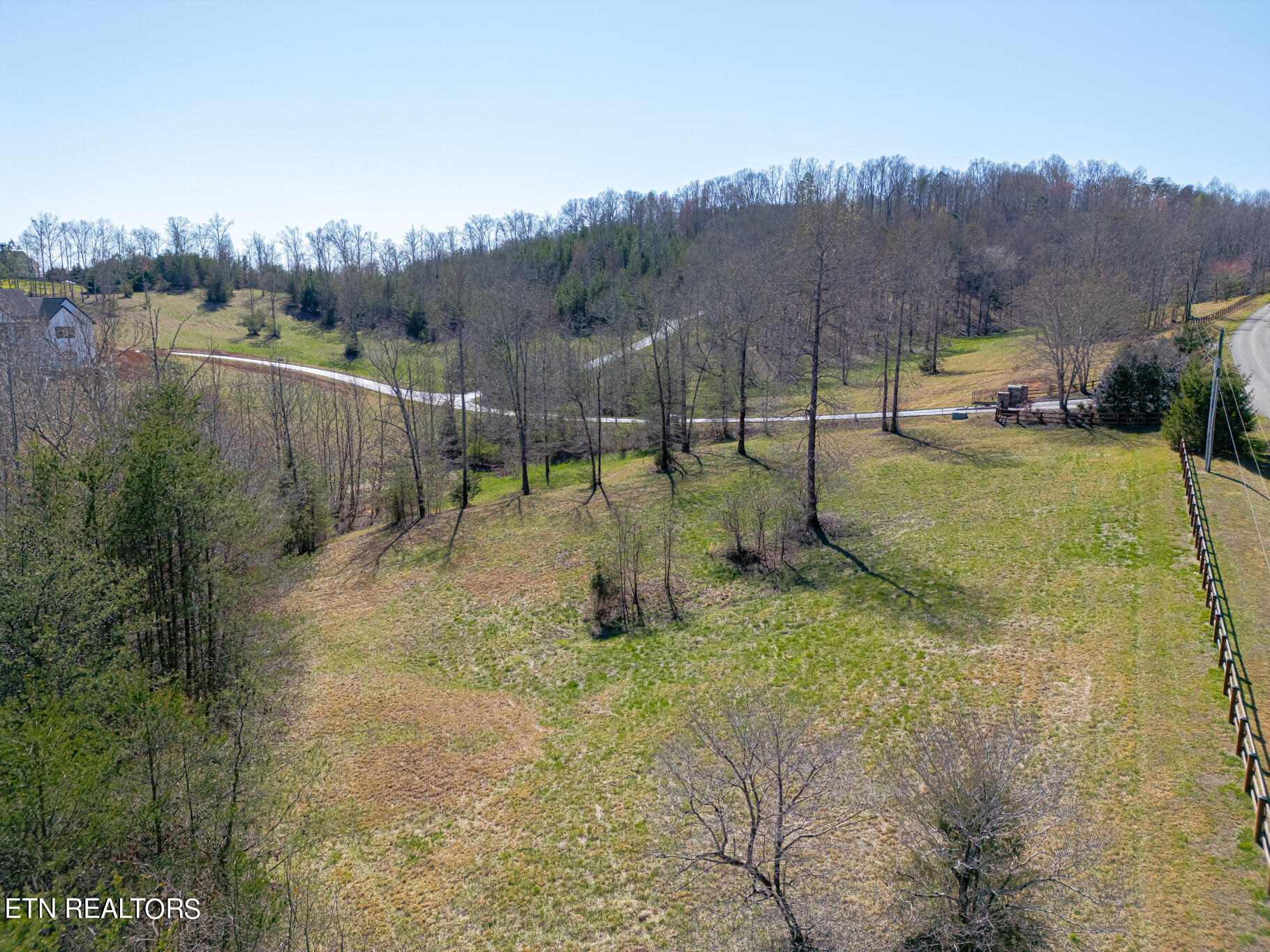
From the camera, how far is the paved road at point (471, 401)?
40431 mm

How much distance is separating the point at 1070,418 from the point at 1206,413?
833cm

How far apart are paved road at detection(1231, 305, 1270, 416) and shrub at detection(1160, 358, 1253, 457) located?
3.02 metres

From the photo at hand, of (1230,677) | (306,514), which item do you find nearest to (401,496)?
(306,514)

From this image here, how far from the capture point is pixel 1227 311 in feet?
187

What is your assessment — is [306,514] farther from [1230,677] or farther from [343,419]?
[1230,677]

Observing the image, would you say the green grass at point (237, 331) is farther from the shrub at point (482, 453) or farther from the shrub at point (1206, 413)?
the shrub at point (1206, 413)

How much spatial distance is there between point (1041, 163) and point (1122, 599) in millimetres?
141660

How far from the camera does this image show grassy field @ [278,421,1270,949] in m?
11.6

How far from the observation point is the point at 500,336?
126ft

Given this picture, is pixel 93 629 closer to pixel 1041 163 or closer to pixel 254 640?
pixel 254 640

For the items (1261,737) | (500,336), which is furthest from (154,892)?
(500,336)

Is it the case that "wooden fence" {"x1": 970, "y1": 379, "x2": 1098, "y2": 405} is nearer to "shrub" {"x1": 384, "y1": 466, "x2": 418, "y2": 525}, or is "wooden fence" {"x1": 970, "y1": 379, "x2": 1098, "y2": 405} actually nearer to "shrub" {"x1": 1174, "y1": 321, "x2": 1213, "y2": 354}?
"shrub" {"x1": 1174, "y1": 321, "x2": 1213, "y2": 354}

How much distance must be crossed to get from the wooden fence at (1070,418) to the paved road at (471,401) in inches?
48.3

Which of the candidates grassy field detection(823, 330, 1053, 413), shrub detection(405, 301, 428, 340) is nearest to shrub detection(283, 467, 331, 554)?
grassy field detection(823, 330, 1053, 413)
